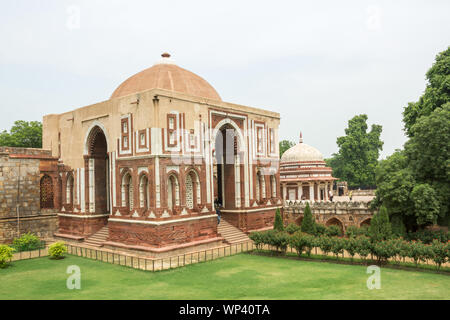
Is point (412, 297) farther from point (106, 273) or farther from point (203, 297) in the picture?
point (106, 273)

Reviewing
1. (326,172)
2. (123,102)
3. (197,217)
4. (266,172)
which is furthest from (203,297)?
(326,172)

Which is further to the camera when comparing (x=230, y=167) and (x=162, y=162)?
(x=230, y=167)

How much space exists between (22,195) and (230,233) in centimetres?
1408

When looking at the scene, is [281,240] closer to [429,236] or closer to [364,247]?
[364,247]

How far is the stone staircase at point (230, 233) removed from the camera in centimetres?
2317

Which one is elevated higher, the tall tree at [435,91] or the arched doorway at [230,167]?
the tall tree at [435,91]

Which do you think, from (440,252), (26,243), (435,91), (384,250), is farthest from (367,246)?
(26,243)

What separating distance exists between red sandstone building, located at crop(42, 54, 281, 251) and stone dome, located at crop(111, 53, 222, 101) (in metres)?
0.07

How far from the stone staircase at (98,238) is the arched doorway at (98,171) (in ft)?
4.70

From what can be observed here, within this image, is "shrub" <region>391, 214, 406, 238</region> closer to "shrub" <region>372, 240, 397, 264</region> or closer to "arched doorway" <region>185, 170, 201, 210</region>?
"shrub" <region>372, 240, 397, 264</region>

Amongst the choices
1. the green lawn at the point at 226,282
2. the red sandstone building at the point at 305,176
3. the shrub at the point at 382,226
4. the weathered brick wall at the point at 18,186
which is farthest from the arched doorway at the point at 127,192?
the red sandstone building at the point at 305,176

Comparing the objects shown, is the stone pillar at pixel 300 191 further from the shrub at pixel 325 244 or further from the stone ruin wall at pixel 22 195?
the stone ruin wall at pixel 22 195

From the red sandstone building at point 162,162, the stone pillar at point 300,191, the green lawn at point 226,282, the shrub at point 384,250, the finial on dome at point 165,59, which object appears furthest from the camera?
Result: the stone pillar at point 300,191

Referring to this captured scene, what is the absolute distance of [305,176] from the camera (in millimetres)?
37062
